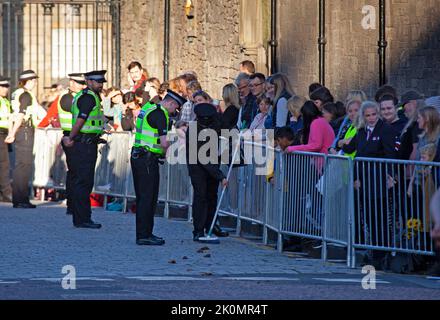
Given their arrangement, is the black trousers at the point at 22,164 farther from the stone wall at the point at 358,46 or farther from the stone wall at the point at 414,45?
the stone wall at the point at 414,45

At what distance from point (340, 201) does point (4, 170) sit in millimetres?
9866

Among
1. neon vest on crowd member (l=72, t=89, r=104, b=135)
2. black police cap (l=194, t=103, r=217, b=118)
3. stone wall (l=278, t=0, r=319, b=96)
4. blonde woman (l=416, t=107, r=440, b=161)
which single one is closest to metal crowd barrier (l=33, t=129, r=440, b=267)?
blonde woman (l=416, t=107, r=440, b=161)

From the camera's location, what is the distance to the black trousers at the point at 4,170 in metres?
23.0

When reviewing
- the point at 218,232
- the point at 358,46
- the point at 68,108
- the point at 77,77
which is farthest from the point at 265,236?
the point at 358,46

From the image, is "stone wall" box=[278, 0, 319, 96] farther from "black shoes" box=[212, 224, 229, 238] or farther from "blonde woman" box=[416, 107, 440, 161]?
"blonde woman" box=[416, 107, 440, 161]

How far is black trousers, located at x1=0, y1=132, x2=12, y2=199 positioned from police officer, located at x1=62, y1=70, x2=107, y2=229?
4044 millimetres

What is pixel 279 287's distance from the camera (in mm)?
12688

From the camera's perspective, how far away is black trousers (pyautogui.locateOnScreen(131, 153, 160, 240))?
1672 centimetres

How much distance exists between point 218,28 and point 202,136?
11.3 metres

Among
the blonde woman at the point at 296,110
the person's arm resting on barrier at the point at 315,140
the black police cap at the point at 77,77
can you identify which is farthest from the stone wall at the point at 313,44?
the person's arm resting on barrier at the point at 315,140

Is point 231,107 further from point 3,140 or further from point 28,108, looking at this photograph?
point 3,140

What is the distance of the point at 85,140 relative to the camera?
18891 millimetres

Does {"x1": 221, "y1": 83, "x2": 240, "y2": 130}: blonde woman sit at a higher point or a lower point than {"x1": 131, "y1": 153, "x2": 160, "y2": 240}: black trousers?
higher
